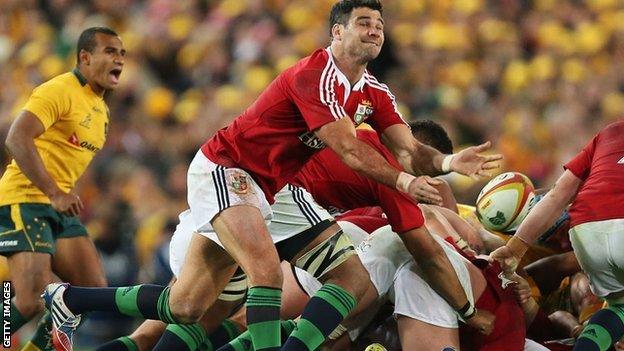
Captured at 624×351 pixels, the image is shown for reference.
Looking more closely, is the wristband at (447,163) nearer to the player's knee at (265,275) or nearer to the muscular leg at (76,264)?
the player's knee at (265,275)

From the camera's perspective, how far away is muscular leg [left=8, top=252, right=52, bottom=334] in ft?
22.7

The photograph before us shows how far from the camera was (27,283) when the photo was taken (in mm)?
6934

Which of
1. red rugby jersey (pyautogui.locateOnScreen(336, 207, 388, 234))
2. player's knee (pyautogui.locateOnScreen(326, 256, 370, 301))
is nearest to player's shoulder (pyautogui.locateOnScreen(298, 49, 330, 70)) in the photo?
player's knee (pyautogui.locateOnScreen(326, 256, 370, 301))

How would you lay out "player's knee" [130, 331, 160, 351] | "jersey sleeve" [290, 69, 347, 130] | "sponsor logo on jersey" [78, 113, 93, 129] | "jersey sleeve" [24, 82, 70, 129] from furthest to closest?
1. "sponsor logo on jersey" [78, 113, 93, 129]
2. "jersey sleeve" [24, 82, 70, 129]
3. "player's knee" [130, 331, 160, 351]
4. "jersey sleeve" [290, 69, 347, 130]

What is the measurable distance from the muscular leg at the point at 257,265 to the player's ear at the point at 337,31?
2.95ft

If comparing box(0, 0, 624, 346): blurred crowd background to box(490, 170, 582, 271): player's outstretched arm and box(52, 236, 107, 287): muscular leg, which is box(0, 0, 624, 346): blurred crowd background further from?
box(490, 170, 582, 271): player's outstretched arm

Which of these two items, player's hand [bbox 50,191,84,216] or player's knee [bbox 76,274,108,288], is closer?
player's hand [bbox 50,191,84,216]

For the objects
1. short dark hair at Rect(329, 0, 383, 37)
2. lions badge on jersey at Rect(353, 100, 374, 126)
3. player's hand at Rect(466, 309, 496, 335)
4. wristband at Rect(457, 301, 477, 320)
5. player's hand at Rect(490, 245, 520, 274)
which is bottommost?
player's hand at Rect(466, 309, 496, 335)

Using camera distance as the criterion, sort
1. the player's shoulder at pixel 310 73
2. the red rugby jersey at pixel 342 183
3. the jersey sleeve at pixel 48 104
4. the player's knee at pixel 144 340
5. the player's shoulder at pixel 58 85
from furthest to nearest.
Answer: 1. the player's shoulder at pixel 58 85
2. the jersey sleeve at pixel 48 104
3. the player's knee at pixel 144 340
4. the red rugby jersey at pixel 342 183
5. the player's shoulder at pixel 310 73

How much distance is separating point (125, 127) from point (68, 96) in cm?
523

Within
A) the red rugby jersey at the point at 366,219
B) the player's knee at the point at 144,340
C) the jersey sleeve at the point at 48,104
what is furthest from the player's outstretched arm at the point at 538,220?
the jersey sleeve at the point at 48,104

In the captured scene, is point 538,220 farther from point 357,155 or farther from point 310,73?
point 310,73

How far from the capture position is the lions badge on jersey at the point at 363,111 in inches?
232

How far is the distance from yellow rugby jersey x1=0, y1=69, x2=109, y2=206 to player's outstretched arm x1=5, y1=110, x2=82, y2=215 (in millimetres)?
111
